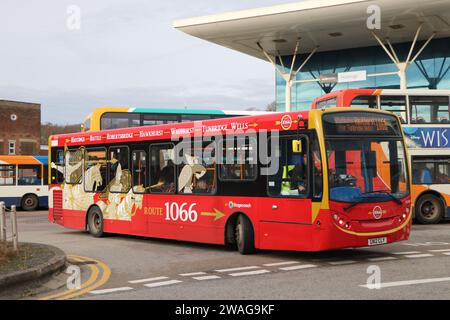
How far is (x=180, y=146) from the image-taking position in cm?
1366

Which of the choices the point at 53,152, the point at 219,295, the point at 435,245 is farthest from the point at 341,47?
the point at 219,295

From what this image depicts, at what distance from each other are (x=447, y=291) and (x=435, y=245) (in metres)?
5.53

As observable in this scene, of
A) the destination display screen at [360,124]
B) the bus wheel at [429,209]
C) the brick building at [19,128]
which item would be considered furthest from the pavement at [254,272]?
the brick building at [19,128]

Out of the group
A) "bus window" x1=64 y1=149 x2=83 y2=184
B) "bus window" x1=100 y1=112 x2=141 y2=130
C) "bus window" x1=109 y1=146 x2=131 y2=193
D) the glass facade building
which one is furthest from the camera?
the glass facade building

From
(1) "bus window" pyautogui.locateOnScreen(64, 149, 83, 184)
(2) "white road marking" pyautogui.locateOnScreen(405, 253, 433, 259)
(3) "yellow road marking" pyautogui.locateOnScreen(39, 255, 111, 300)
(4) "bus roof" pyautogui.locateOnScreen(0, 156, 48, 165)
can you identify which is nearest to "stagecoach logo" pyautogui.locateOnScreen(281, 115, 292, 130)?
(2) "white road marking" pyautogui.locateOnScreen(405, 253, 433, 259)

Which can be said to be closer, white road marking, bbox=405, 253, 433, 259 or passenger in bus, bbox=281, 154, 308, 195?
passenger in bus, bbox=281, 154, 308, 195

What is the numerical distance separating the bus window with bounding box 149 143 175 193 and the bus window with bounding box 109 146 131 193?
1.08 meters

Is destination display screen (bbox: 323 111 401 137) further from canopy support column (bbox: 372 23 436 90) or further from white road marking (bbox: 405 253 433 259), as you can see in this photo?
canopy support column (bbox: 372 23 436 90)

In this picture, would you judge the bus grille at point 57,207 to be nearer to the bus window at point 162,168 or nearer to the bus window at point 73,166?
the bus window at point 73,166

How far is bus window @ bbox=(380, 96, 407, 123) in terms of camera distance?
60.4 ft

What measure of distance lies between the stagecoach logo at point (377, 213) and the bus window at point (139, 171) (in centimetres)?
605

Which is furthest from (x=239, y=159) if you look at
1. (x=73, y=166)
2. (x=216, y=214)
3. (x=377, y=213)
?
(x=73, y=166)

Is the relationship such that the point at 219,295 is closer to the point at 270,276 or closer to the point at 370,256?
the point at 270,276

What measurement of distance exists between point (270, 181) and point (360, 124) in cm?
197
